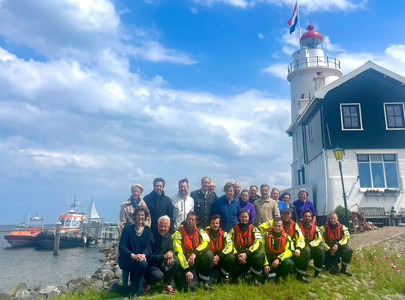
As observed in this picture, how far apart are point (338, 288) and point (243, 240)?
2117mm

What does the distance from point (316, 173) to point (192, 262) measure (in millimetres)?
15259

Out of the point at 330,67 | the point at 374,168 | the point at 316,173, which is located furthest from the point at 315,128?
the point at 330,67

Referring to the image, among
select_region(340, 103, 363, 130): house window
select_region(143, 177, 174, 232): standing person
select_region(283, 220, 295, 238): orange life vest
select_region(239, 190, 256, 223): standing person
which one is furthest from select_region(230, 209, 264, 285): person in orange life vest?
select_region(340, 103, 363, 130): house window

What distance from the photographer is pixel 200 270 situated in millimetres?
6297

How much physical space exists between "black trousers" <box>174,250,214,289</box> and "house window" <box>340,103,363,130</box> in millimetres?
14633

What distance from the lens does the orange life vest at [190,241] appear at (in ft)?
20.7

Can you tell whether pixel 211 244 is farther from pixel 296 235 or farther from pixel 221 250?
pixel 296 235

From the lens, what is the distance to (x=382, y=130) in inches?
713

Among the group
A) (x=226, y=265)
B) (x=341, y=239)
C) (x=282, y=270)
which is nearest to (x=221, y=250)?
(x=226, y=265)

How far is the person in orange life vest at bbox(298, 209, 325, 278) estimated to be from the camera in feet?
22.6

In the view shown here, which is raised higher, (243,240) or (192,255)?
(243,240)


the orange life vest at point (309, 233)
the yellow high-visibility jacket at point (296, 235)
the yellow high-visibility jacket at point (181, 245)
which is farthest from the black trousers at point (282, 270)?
the yellow high-visibility jacket at point (181, 245)

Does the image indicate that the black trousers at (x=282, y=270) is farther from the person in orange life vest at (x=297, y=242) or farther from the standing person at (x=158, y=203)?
the standing person at (x=158, y=203)

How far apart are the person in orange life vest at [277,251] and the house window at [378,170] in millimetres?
12871
